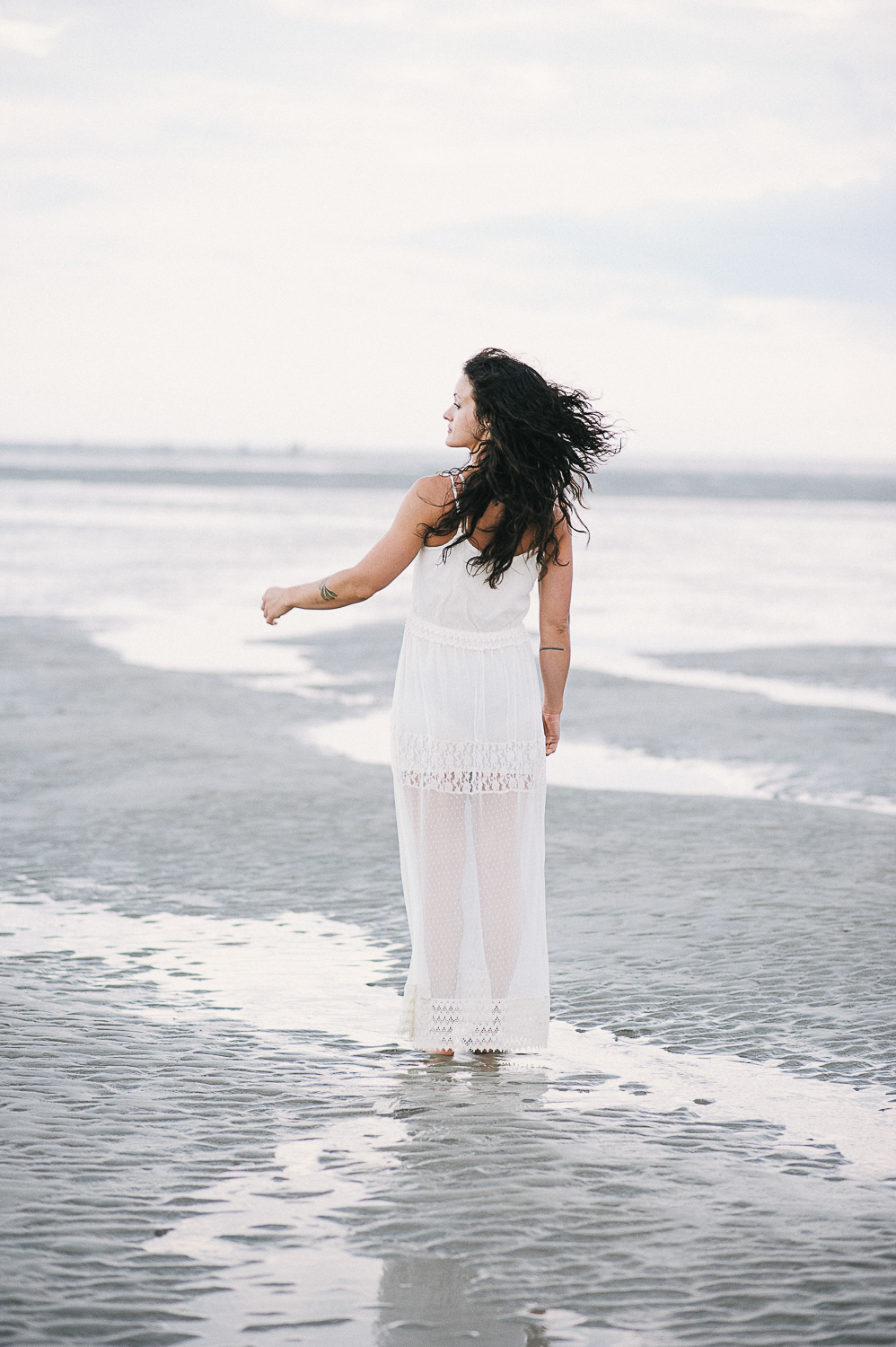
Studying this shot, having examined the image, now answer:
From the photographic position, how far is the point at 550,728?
4.45 m

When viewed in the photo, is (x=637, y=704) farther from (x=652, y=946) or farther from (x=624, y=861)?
(x=652, y=946)

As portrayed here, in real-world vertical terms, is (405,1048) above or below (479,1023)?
below

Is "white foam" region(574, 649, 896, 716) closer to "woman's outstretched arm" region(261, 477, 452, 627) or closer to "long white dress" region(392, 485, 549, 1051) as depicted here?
"long white dress" region(392, 485, 549, 1051)

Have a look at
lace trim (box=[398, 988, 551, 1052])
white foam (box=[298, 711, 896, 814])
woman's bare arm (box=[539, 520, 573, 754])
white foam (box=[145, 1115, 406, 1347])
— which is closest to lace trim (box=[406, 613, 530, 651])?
woman's bare arm (box=[539, 520, 573, 754])

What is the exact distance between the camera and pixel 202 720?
9.83 meters

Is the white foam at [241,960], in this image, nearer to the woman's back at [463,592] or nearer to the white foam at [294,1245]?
the white foam at [294,1245]

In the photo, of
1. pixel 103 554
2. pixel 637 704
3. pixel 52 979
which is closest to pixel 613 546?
pixel 103 554

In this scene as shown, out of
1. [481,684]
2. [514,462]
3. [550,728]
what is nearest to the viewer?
[514,462]

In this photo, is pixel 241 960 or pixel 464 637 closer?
pixel 464 637

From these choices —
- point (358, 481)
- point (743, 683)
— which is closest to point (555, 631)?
point (743, 683)

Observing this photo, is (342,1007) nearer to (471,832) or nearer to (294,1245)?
(471,832)

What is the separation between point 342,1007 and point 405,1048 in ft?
1.39

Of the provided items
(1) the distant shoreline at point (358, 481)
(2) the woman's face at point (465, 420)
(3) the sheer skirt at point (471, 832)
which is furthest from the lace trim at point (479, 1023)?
(1) the distant shoreline at point (358, 481)

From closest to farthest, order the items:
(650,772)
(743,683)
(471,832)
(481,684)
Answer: (481,684), (471,832), (650,772), (743,683)
